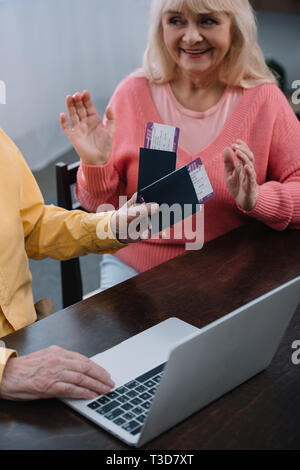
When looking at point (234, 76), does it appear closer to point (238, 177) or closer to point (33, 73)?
point (238, 177)

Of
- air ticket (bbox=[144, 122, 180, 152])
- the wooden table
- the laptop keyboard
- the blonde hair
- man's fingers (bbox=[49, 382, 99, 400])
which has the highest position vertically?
the blonde hair

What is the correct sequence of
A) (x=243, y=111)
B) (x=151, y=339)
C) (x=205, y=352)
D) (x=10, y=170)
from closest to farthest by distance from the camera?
(x=205, y=352)
(x=151, y=339)
(x=10, y=170)
(x=243, y=111)

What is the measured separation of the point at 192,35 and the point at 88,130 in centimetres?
36

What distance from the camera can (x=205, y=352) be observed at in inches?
30.8

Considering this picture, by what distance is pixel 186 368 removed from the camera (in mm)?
767

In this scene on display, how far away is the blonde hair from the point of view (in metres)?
1.53

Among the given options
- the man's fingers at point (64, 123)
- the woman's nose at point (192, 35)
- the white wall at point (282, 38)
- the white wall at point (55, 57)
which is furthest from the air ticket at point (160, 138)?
the white wall at point (282, 38)

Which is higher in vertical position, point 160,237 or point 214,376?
point 214,376

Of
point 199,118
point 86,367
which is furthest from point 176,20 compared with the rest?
point 86,367

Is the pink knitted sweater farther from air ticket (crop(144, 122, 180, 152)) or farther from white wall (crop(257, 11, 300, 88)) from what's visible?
white wall (crop(257, 11, 300, 88))

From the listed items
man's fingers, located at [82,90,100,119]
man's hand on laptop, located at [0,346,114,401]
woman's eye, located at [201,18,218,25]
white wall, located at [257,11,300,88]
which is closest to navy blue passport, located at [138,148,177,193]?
man's fingers, located at [82,90,100,119]

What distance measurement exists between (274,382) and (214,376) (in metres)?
0.13

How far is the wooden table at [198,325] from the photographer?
82cm

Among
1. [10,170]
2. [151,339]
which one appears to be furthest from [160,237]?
[151,339]
